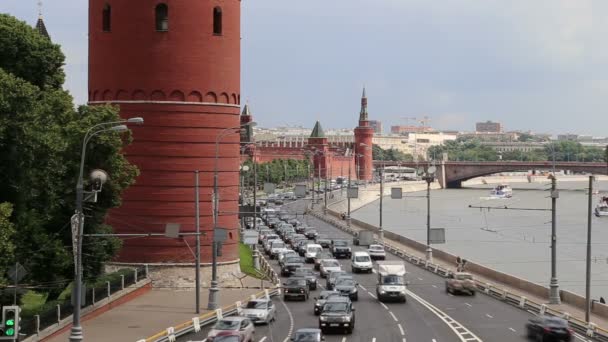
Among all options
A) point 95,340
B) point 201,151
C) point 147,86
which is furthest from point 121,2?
point 95,340

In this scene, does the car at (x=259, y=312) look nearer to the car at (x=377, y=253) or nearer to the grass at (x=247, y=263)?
the grass at (x=247, y=263)

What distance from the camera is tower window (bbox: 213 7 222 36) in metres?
53.2

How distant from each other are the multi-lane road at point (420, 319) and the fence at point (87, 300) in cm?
475

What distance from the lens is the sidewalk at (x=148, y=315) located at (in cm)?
3594

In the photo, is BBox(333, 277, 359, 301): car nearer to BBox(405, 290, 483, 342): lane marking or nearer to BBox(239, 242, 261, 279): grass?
BBox(405, 290, 483, 342): lane marking

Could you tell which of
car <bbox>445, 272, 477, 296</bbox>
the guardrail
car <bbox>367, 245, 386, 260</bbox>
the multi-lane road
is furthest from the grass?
the guardrail

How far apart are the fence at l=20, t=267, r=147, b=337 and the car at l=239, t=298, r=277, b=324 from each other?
21.4ft

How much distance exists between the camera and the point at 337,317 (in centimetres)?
3734

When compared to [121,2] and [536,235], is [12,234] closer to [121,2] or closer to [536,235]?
[121,2]

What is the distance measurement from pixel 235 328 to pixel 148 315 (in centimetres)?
930

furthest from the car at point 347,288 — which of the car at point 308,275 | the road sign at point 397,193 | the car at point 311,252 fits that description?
the road sign at point 397,193

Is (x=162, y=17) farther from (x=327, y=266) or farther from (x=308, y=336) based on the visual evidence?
(x=308, y=336)

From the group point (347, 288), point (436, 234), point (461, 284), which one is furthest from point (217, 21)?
point (436, 234)

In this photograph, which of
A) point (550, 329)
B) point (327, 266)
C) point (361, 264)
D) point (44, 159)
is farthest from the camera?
point (361, 264)
